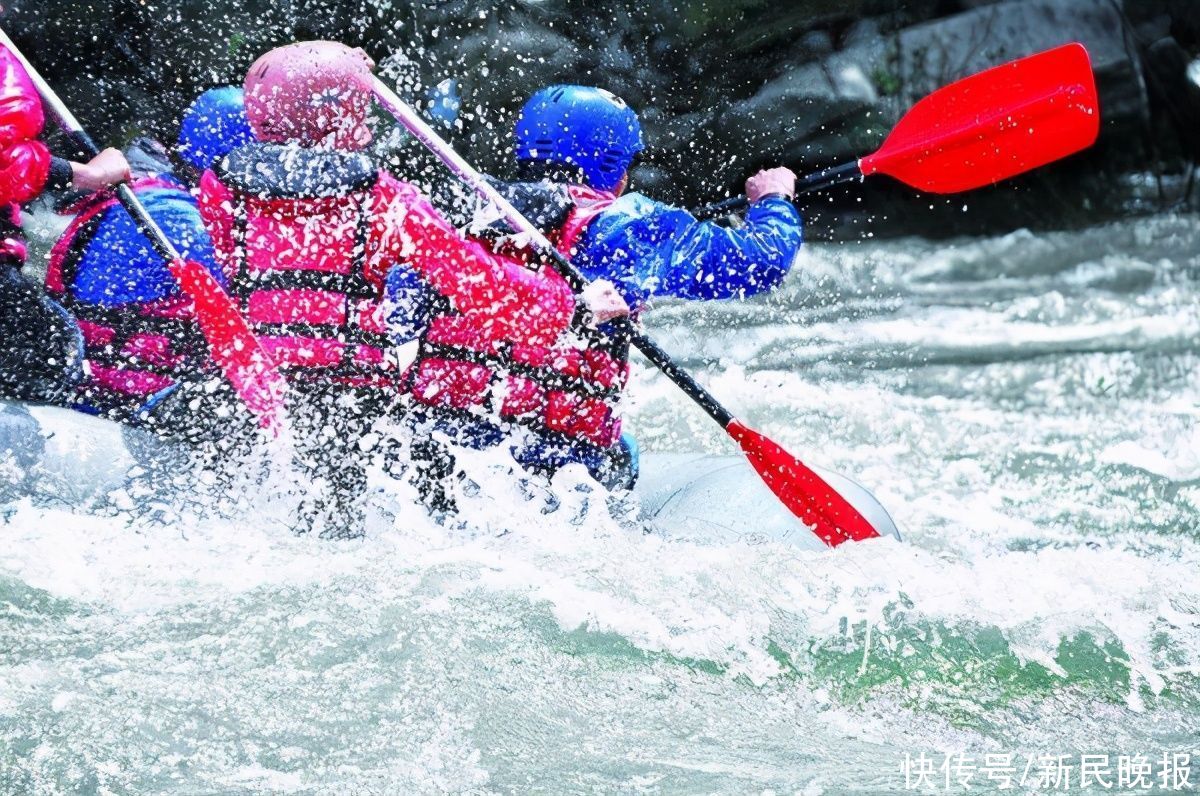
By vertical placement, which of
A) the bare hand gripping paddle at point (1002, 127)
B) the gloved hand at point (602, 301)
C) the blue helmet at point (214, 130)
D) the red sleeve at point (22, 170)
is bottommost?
the gloved hand at point (602, 301)

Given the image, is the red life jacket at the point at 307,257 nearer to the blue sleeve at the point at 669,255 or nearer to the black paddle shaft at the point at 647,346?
the black paddle shaft at the point at 647,346

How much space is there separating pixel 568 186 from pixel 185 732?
→ 4.15 feet

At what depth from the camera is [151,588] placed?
2416 mm

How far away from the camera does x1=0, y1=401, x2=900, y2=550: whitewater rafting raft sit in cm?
242

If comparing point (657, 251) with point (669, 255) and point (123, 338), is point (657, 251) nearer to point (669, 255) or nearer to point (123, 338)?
point (669, 255)

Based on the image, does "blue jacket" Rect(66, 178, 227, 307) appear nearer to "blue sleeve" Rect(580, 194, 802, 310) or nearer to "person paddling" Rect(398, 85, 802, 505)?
"person paddling" Rect(398, 85, 802, 505)

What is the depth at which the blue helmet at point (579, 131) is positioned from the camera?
267 centimetres

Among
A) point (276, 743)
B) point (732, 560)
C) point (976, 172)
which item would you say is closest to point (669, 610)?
point (732, 560)

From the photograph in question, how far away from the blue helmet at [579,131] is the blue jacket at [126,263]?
0.67m

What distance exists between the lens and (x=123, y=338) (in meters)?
2.57

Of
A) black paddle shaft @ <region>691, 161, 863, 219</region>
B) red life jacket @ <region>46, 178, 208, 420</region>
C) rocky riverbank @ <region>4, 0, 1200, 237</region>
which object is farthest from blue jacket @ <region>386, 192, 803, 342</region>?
rocky riverbank @ <region>4, 0, 1200, 237</region>

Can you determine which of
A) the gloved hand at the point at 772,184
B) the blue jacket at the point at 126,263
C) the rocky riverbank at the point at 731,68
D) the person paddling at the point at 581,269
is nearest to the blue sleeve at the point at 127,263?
the blue jacket at the point at 126,263

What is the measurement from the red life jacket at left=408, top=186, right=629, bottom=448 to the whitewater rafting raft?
277 mm

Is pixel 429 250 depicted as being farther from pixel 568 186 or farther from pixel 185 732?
pixel 185 732
